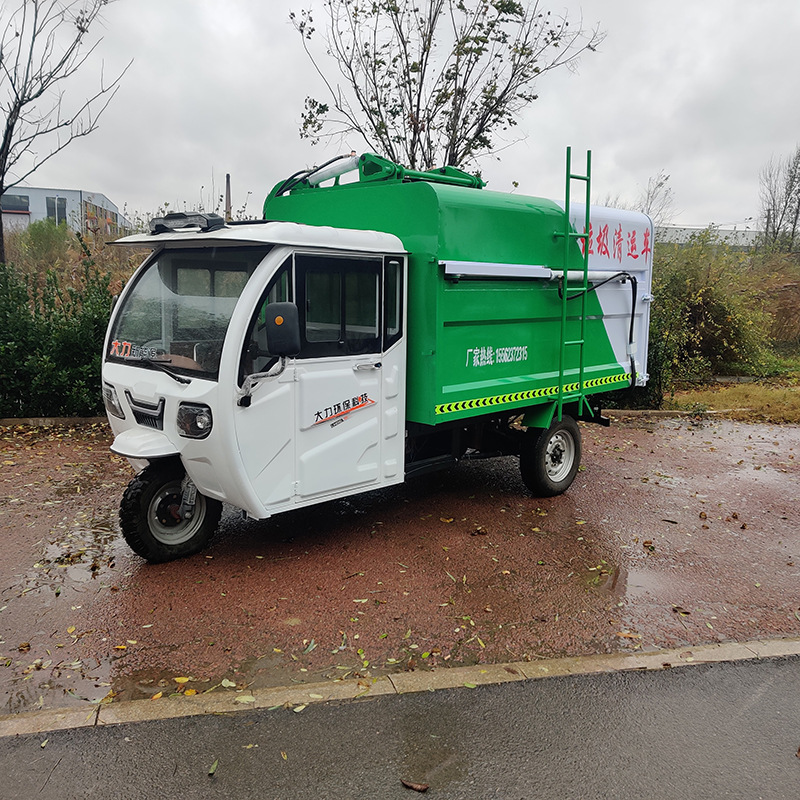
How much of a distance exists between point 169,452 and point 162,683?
60.8 inches

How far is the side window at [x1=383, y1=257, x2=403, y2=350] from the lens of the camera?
18.0 feet

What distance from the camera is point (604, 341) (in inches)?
290

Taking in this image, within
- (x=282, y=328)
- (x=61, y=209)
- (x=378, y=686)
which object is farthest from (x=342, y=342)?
(x=61, y=209)

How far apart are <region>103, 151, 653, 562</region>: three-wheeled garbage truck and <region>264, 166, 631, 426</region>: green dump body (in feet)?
0.05

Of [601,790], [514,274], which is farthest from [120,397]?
[601,790]

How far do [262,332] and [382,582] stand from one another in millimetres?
1911

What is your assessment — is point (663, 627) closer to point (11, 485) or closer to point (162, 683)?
point (162, 683)

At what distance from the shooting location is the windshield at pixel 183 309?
15.7ft

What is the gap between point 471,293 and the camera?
229 inches

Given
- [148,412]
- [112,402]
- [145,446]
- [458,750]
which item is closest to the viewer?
[458,750]

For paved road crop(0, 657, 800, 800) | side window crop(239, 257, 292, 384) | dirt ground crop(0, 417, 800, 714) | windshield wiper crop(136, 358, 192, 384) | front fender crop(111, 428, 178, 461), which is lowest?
paved road crop(0, 657, 800, 800)

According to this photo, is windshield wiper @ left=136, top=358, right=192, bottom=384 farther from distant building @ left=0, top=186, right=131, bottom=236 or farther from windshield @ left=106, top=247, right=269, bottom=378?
distant building @ left=0, top=186, right=131, bottom=236

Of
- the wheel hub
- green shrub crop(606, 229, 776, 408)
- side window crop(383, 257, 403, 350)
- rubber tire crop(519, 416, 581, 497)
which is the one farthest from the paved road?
green shrub crop(606, 229, 776, 408)

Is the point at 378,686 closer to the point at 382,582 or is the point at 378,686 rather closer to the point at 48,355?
the point at 382,582
